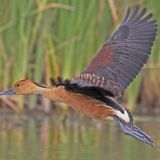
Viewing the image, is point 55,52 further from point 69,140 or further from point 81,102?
point 81,102

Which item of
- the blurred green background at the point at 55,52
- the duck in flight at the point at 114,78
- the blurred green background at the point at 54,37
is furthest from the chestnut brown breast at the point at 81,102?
the blurred green background at the point at 54,37

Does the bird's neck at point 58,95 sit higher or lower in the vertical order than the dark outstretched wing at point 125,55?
lower

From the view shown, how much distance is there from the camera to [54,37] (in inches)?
453

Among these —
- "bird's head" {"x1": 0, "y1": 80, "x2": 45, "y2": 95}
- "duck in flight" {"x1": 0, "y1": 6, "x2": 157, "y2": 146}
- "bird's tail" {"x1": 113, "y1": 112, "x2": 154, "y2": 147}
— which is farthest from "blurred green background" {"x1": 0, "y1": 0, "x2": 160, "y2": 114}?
"bird's tail" {"x1": 113, "y1": 112, "x2": 154, "y2": 147}

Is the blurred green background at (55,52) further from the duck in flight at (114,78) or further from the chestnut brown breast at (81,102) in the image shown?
the chestnut brown breast at (81,102)

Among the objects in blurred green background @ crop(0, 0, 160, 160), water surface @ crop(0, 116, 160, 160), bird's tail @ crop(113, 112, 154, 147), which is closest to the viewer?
bird's tail @ crop(113, 112, 154, 147)

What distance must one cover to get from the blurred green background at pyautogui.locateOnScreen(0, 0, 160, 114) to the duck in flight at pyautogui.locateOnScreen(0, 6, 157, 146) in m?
2.50

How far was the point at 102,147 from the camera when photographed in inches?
368

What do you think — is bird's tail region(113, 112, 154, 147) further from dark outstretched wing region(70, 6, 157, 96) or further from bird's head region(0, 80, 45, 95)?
bird's head region(0, 80, 45, 95)

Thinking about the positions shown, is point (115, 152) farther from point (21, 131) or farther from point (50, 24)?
point (50, 24)

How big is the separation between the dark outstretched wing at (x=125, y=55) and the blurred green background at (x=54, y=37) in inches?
98.3

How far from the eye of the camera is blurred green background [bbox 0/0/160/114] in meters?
11.2

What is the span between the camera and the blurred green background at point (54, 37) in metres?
11.2

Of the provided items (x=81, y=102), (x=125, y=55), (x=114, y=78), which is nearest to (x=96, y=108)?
(x=81, y=102)
